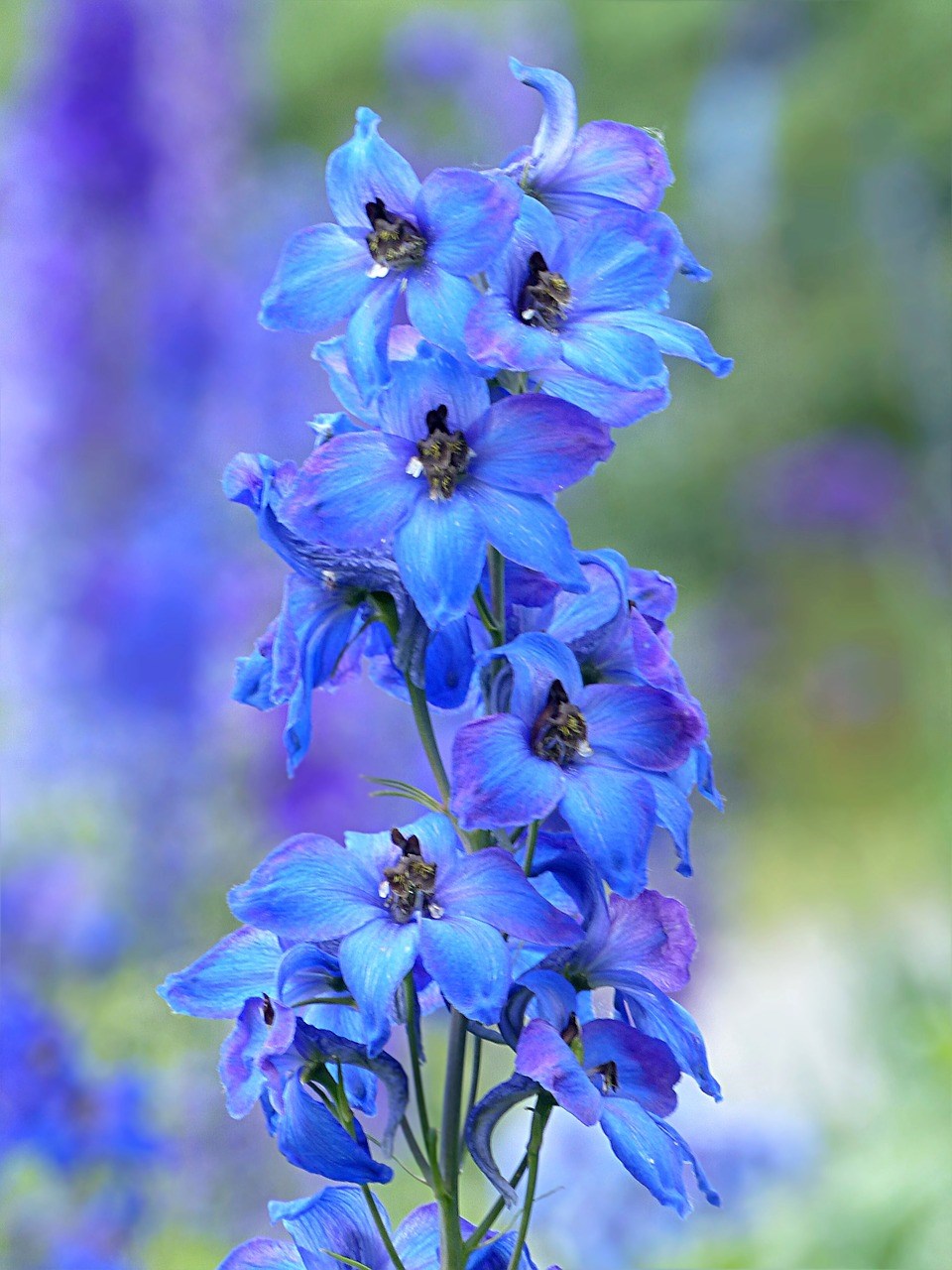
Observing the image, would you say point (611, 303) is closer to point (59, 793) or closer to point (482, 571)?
point (482, 571)

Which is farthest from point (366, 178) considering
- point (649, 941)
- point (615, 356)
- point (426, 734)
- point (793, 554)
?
point (793, 554)

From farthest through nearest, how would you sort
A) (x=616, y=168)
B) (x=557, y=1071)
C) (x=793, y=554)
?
(x=793, y=554), (x=616, y=168), (x=557, y=1071)

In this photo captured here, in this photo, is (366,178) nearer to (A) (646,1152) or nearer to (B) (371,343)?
(B) (371,343)

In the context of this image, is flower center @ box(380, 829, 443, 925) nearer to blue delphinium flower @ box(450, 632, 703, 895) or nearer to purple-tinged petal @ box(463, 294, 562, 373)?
blue delphinium flower @ box(450, 632, 703, 895)

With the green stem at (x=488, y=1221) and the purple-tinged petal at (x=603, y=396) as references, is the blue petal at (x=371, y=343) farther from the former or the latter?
the green stem at (x=488, y=1221)

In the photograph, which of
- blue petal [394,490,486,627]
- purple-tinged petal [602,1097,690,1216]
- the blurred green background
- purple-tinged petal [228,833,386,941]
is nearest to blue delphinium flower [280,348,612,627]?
blue petal [394,490,486,627]

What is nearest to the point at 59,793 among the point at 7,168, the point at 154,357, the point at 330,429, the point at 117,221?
the point at 154,357
